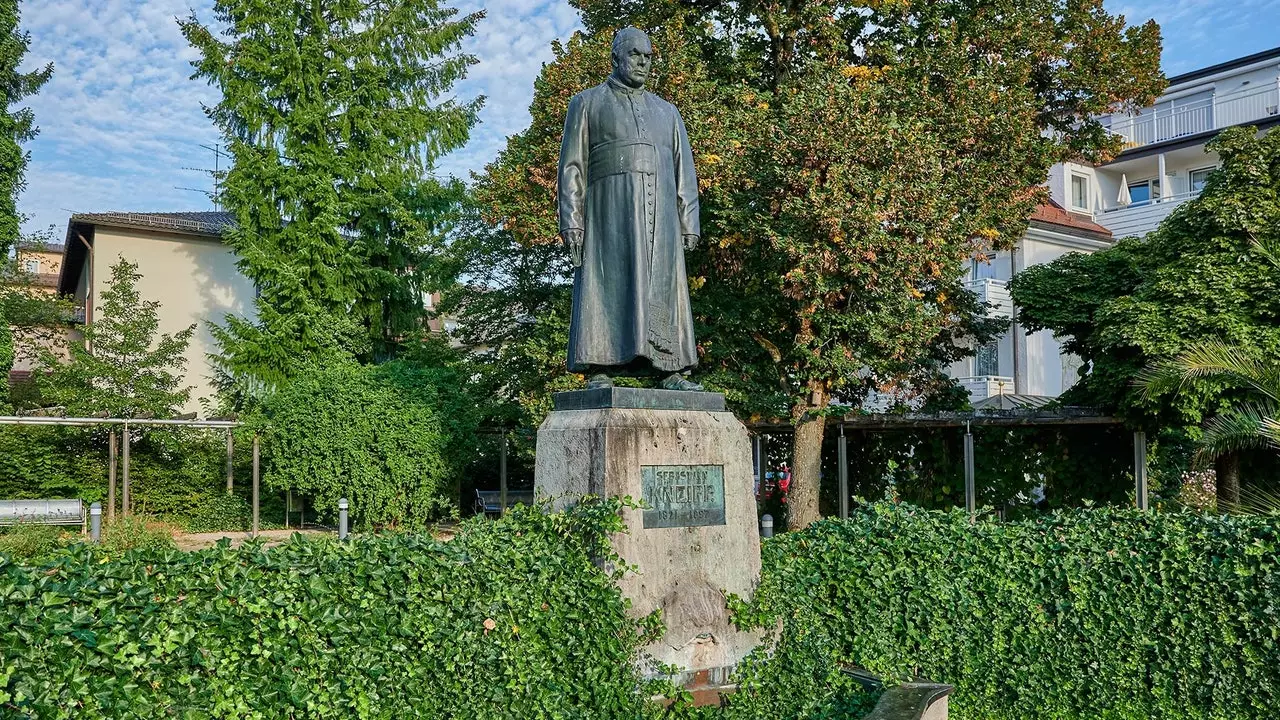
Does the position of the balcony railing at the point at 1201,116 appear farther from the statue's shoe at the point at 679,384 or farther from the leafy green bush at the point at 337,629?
the leafy green bush at the point at 337,629

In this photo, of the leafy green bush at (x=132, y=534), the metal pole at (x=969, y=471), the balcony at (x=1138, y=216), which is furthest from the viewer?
the balcony at (x=1138, y=216)

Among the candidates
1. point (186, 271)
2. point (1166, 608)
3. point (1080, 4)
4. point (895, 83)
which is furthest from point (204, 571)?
point (186, 271)

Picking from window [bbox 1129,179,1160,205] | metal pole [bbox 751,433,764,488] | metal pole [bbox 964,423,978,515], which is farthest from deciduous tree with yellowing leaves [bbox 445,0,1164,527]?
window [bbox 1129,179,1160,205]

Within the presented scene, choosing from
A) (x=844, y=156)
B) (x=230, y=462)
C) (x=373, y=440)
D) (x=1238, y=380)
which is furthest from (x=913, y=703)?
(x=230, y=462)

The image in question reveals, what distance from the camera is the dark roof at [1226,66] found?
29844 mm

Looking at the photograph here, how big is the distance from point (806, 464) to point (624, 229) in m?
10.2

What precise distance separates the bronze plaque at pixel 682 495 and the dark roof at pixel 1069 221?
26037 millimetres

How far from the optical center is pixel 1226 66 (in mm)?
30891

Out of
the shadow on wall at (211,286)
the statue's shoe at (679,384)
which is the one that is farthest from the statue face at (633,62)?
the shadow on wall at (211,286)

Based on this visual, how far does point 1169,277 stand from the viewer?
45.2 feet

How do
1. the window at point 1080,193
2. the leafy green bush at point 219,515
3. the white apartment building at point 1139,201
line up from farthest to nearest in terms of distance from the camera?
the window at point 1080,193 → the white apartment building at point 1139,201 → the leafy green bush at point 219,515

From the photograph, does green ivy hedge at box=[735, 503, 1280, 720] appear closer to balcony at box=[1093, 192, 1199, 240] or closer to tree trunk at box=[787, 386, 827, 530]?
tree trunk at box=[787, 386, 827, 530]

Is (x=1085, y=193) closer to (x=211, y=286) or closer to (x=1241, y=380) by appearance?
(x=1241, y=380)

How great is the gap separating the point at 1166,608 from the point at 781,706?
2.56 meters
